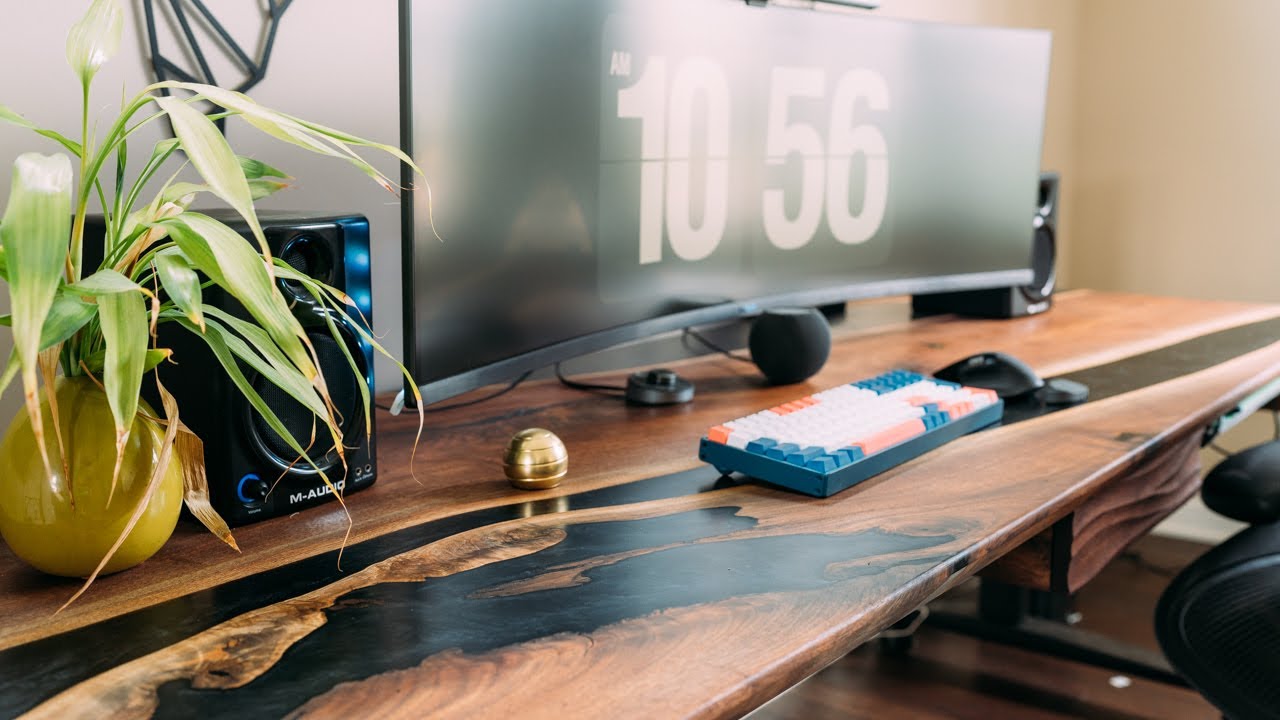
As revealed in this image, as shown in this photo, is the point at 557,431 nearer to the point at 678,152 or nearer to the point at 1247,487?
the point at 678,152

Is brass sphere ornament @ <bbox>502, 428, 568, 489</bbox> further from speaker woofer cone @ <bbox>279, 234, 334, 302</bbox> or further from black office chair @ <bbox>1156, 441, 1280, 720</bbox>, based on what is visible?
black office chair @ <bbox>1156, 441, 1280, 720</bbox>

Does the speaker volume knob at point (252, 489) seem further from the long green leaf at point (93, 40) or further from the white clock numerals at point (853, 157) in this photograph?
the white clock numerals at point (853, 157)

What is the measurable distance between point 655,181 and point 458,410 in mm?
311

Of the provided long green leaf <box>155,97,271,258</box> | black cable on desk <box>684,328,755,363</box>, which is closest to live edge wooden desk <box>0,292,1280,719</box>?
long green leaf <box>155,97,271,258</box>

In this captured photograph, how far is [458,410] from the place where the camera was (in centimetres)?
107

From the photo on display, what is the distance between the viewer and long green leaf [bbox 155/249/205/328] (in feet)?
1.68

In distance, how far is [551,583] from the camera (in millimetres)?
630

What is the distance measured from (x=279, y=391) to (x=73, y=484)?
6.2 inches

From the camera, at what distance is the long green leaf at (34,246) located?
44cm

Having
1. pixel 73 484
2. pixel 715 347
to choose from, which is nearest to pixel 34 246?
pixel 73 484

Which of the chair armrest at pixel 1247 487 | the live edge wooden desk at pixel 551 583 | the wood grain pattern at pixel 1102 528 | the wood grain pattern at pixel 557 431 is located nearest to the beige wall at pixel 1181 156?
the wood grain pattern at pixel 557 431

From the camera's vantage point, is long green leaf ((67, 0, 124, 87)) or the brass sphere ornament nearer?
long green leaf ((67, 0, 124, 87))

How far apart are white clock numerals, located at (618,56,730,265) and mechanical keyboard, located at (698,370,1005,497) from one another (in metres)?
0.25

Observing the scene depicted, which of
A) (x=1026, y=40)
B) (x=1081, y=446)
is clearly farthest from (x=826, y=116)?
(x=1081, y=446)
